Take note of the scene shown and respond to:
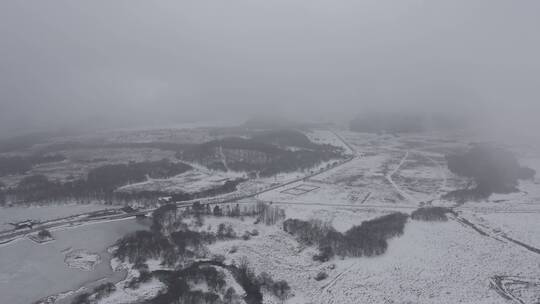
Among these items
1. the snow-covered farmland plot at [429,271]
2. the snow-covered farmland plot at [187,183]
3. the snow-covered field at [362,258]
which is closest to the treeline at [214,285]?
the snow-covered field at [362,258]

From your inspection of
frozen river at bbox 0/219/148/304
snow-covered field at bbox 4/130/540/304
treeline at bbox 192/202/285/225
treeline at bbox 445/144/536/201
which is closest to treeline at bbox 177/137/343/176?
snow-covered field at bbox 4/130/540/304

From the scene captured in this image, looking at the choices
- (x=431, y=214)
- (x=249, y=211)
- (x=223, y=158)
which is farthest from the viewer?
(x=223, y=158)

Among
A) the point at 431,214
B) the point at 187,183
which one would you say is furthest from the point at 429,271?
the point at 187,183

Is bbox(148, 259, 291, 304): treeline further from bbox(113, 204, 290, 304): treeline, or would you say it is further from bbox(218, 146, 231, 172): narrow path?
bbox(218, 146, 231, 172): narrow path

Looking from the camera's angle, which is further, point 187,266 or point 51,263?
point 51,263

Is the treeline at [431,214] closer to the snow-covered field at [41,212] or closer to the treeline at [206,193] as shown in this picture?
the treeline at [206,193]

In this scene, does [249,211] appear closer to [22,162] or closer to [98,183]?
[98,183]

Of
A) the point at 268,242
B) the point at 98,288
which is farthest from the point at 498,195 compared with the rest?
the point at 98,288
